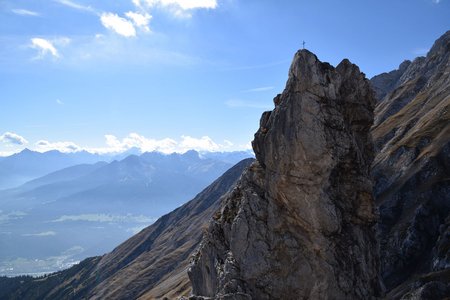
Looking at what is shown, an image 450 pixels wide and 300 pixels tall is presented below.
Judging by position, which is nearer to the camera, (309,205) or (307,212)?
(309,205)

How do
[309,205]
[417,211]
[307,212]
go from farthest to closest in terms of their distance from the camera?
1. [417,211]
2. [307,212]
3. [309,205]

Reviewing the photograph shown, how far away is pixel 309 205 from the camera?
145 ft

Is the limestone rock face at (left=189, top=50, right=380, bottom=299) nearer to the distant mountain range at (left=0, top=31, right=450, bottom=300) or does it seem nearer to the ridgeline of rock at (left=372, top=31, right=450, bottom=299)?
the distant mountain range at (left=0, top=31, right=450, bottom=300)

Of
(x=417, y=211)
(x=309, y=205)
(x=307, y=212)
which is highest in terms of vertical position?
(x=309, y=205)

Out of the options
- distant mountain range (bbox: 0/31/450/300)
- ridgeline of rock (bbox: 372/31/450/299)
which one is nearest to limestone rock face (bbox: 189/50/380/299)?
distant mountain range (bbox: 0/31/450/300)

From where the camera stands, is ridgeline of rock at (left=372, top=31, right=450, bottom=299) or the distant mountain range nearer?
the distant mountain range

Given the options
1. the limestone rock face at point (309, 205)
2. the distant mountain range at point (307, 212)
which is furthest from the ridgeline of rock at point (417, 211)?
the limestone rock face at point (309, 205)

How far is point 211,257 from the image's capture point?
5288 cm

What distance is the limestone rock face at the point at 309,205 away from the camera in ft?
144

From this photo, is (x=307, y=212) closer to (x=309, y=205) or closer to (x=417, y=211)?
(x=309, y=205)

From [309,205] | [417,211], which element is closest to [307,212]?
[309,205]

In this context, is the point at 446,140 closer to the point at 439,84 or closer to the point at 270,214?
the point at 270,214

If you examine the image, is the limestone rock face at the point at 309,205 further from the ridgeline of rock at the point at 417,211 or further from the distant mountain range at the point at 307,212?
the ridgeline of rock at the point at 417,211

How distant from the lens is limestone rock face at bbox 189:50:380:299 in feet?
144
